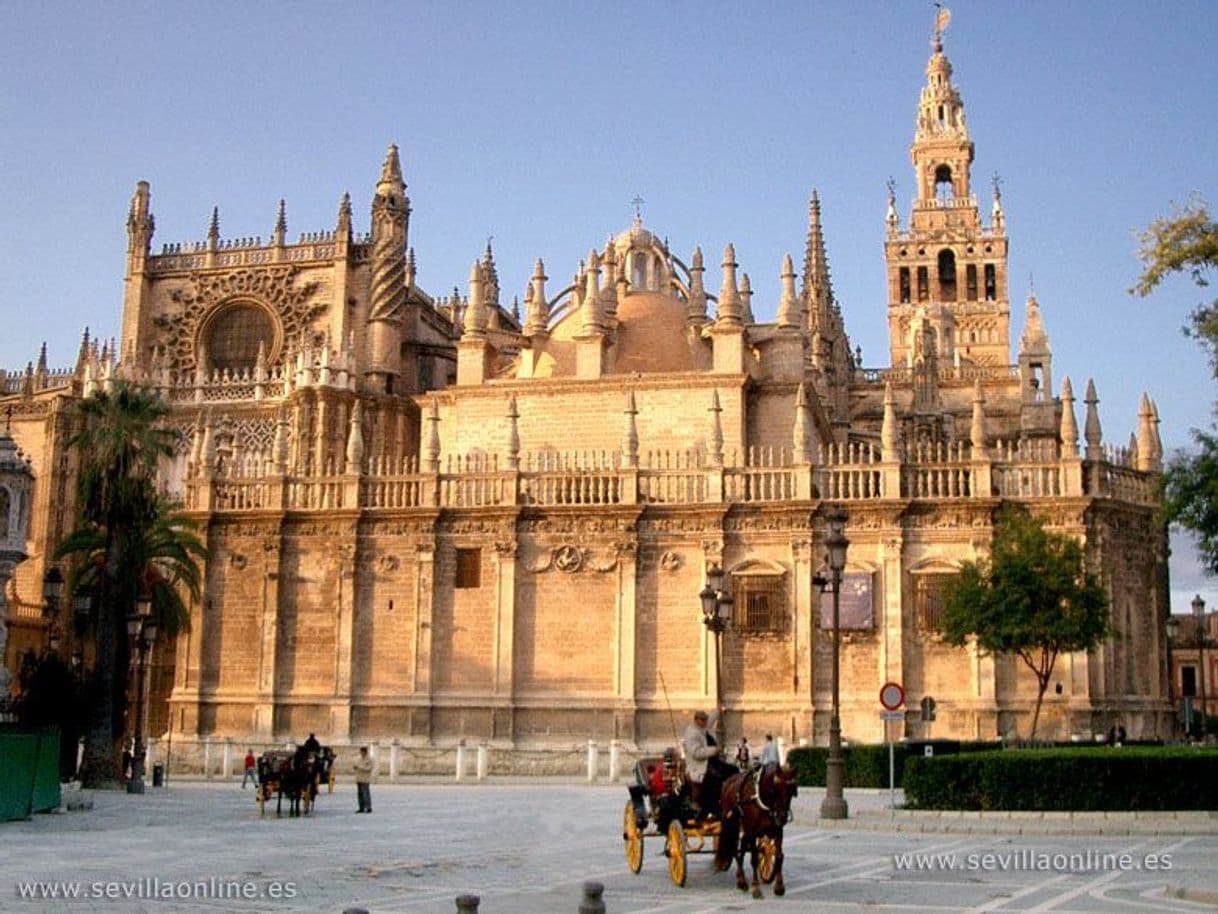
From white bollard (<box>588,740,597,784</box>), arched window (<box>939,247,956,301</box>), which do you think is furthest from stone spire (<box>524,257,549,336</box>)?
arched window (<box>939,247,956,301</box>)

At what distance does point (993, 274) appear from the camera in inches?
3740

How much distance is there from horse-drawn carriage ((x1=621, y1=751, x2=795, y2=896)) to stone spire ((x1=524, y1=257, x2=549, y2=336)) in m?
27.4

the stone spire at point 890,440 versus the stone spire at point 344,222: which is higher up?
the stone spire at point 344,222

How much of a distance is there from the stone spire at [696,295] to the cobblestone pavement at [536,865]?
20.9 m

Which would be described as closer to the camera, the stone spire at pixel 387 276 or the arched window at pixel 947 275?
the stone spire at pixel 387 276

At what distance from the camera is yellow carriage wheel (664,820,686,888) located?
12992 millimetres

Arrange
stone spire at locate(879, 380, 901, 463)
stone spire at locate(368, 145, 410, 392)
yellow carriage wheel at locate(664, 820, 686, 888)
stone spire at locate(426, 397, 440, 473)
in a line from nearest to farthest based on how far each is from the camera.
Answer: yellow carriage wheel at locate(664, 820, 686, 888) → stone spire at locate(879, 380, 901, 463) → stone spire at locate(426, 397, 440, 473) → stone spire at locate(368, 145, 410, 392)

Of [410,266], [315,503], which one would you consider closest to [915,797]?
[315,503]

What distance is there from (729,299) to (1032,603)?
12735mm

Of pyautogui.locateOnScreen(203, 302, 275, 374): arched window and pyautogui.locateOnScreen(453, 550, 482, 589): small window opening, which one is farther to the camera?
pyautogui.locateOnScreen(203, 302, 275, 374): arched window

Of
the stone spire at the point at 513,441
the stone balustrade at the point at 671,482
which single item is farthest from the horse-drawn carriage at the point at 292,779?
the stone spire at the point at 513,441

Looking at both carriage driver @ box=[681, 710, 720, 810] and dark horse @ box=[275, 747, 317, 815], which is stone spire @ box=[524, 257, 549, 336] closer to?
dark horse @ box=[275, 747, 317, 815]

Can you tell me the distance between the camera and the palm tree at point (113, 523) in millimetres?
27781

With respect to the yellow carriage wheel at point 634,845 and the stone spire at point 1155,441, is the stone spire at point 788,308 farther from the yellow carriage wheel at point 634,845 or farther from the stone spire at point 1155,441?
the yellow carriage wheel at point 634,845
